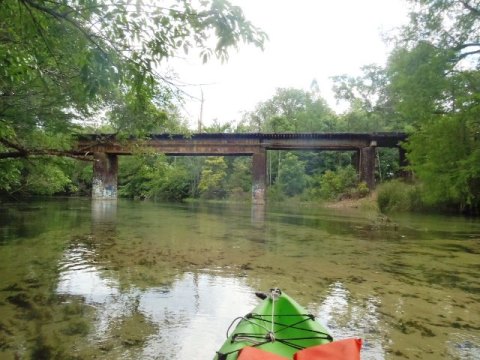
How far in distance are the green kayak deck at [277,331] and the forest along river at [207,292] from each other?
1.97ft

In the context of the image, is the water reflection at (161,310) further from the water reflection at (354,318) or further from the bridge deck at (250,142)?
the bridge deck at (250,142)

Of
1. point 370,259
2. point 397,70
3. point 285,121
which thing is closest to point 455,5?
point 397,70

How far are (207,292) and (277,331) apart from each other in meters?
2.42

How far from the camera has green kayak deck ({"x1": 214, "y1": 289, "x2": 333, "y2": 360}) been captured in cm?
292

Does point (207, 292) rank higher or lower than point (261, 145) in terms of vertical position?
lower

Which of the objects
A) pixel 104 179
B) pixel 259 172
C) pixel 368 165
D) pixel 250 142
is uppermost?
pixel 250 142

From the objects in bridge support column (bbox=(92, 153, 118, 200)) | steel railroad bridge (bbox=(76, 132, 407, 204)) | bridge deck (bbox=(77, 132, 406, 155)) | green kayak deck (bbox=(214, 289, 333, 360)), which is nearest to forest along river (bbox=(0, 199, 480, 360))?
green kayak deck (bbox=(214, 289, 333, 360))

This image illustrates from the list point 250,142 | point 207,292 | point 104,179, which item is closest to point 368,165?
point 250,142

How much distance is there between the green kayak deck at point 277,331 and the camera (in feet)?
9.58

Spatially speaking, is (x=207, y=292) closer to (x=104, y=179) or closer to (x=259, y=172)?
(x=259, y=172)

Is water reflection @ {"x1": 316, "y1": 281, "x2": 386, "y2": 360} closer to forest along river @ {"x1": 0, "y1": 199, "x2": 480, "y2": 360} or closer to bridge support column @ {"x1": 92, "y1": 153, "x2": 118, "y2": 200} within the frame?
forest along river @ {"x1": 0, "y1": 199, "x2": 480, "y2": 360}

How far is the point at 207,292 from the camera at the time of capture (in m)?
5.55

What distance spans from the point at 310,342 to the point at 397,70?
17.6m

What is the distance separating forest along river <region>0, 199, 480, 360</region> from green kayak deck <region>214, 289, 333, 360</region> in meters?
0.60
